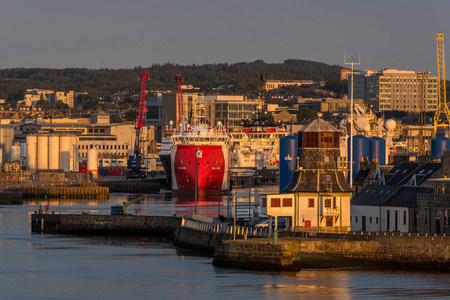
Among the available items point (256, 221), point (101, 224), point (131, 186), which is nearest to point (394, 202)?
point (256, 221)

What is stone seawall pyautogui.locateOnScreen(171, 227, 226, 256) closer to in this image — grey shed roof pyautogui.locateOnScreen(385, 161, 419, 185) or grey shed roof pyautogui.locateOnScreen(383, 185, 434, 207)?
grey shed roof pyautogui.locateOnScreen(383, 185, 434, 207)

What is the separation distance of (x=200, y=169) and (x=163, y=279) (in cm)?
10372

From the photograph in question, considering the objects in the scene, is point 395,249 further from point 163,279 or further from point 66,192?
point 66,192

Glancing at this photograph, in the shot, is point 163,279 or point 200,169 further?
point 200,169

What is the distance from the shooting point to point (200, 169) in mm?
173000

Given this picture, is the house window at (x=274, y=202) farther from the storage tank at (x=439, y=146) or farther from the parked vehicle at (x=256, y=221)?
the storage tank at (x=439, y=146)

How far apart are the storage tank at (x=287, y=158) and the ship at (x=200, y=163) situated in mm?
49738

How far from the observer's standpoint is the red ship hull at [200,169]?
566 feet

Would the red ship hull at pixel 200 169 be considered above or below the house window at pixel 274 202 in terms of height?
above

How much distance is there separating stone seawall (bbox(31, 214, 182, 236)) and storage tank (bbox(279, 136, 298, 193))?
1755 centimetres

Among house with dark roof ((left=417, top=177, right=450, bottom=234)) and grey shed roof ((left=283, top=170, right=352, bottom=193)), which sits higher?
grey shed roof ((left=283, top=170, right=352, bottom=193))

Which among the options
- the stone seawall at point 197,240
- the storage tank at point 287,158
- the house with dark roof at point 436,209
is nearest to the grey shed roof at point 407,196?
the house with dark roof at point 436,209

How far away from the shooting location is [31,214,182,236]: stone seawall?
101625 millimetres

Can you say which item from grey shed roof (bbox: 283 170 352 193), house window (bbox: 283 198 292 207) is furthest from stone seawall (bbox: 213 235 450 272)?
grey shed roof (bbox: 283 170 352 193)
